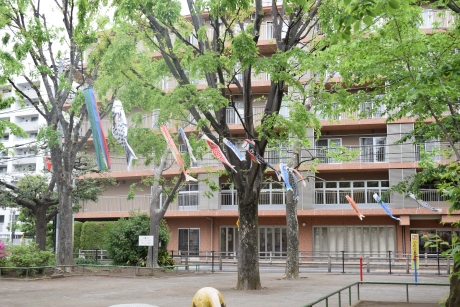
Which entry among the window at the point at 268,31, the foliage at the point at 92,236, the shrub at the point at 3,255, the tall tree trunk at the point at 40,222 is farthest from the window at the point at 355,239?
the shrub at the point at 3,255

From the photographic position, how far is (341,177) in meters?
37.7

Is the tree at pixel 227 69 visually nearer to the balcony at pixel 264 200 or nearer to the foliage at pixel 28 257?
the foliage at pixel 28 257

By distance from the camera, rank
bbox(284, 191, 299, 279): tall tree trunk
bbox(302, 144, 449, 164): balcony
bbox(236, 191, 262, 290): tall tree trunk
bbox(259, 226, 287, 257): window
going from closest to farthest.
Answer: bbox(236, 191, 262, 290): tall tree trunk
bbox(284, 191, 299, 279): tall tree trunk
bbox(302, 144, 449, 164): balcony
bbox(259, 226, 287, 257): window

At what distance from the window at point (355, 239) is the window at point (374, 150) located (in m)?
4.44

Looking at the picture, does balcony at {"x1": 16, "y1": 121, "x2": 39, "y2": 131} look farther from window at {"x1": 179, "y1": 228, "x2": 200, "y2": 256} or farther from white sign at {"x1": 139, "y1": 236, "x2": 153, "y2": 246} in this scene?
white sign at {"x1": 139, "y1": 236, "x2": 153, "y2": 246}

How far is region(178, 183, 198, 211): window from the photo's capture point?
40.1 m

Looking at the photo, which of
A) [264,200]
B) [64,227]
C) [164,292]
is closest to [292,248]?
[164,292]

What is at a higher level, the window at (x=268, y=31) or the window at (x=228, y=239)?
the window at (x=268, y=31)

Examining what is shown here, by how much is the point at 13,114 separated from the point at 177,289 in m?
64.8

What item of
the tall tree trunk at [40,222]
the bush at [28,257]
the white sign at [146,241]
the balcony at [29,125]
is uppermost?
the balcony at [29,125]

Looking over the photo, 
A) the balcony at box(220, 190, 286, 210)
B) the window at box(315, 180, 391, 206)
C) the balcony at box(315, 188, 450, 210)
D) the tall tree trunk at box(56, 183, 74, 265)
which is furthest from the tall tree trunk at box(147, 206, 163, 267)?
the window at box(315, 180, 391, 206)

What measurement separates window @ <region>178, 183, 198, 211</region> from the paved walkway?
16.8m

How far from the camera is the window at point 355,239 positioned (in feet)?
120

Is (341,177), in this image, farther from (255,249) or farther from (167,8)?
(167,8)
